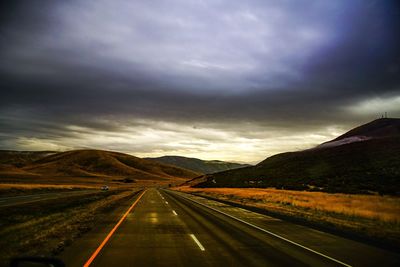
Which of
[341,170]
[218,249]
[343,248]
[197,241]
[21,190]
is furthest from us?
[341,170]

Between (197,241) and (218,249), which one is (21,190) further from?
(218,249)

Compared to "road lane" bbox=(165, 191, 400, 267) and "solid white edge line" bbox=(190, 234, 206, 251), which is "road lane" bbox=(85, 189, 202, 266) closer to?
"solid white edge line" bbox=(190, 234, 206, 251)

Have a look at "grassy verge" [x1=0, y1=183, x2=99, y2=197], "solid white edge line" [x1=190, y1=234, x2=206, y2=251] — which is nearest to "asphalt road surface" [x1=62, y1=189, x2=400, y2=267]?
"solid white edge line" [x1=190, y1=234, x2=206, y2=251]

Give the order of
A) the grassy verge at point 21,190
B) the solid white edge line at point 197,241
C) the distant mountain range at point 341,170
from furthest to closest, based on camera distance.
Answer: the distant mountain range at point 341,170, the grassy verge at point 21,190, the solid white edge line at point 197,241

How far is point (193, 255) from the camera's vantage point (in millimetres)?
9789

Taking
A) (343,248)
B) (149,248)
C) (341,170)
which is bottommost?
(149,248)

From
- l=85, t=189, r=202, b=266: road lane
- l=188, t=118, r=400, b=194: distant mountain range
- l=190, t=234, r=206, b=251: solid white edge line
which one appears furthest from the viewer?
l=188, t=118, r=400, b=194: distant mountain range

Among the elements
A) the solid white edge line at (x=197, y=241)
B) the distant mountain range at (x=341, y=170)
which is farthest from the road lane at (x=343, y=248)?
the distant mountain range at (x=341, y=170)

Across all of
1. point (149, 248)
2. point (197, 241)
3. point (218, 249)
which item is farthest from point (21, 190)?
point (218, 249)

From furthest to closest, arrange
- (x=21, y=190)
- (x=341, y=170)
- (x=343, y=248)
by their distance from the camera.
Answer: (x=341, y=170) < (x=21, y=190) < (x=343, y=248)

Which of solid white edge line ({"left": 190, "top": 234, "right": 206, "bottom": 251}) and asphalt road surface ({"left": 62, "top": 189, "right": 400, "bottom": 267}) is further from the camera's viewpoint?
solid white edge line ({"left": 190, "top": 234, "right": 206, "bottom": 251})

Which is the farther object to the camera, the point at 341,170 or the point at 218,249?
the point at 341,170

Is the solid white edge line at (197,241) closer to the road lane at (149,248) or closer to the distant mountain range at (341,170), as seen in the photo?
the road lane at (149,248)

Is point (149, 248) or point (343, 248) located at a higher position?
point (343, 248)
